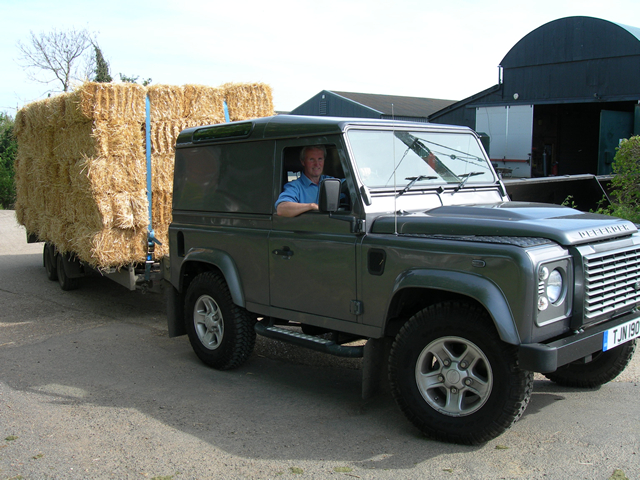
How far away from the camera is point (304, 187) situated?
4.99m

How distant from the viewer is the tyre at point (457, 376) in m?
3.61

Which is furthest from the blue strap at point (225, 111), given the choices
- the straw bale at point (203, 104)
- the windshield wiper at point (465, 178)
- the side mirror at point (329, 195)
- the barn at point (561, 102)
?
the barn at point (561, 102)

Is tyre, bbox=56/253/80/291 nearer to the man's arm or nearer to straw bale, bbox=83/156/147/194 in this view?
straw bale, bbox=83/156/147/194

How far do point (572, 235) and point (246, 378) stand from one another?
→ 10.3 ft

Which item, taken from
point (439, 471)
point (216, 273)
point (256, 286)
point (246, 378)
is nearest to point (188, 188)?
point (216, 273)

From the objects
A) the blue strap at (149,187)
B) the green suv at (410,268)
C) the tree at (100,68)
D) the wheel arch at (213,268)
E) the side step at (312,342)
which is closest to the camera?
the green suv at (410,268)

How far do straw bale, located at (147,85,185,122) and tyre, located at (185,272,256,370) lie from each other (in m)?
3.12

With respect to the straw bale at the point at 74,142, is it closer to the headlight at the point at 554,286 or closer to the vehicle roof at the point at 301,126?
the vehicle roof at the point at 301,126

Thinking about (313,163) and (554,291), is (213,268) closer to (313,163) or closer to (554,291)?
(313,163)

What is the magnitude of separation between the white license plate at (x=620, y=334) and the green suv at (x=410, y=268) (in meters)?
0.01

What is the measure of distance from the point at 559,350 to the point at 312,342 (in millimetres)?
1899

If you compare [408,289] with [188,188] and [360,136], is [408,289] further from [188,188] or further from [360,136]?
[188,188]

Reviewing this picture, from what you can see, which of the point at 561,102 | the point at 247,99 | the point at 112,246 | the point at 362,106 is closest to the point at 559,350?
the point at 112,246

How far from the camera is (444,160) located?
199 inches
